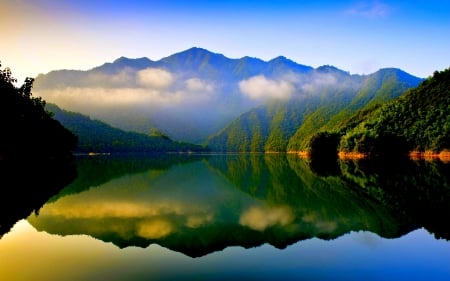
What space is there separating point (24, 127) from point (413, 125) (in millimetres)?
106389

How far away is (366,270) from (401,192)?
20.7 meters

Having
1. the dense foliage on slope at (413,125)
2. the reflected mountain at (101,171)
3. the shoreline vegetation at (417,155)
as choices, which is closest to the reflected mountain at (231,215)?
the reflected mountain at (101,171)

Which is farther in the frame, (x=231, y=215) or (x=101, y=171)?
(x=101, y=171)

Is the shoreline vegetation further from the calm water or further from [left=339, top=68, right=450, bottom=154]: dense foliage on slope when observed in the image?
the calm water

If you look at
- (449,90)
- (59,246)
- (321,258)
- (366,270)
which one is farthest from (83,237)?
(449,90)

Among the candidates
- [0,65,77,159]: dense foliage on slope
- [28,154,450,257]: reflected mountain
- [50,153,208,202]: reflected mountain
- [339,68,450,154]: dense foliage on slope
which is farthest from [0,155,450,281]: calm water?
[339,68,450,154]: dense foliage on slope

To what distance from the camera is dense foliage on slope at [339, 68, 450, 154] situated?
120 m

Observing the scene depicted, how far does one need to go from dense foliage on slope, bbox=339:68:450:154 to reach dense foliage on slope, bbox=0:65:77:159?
81.6m

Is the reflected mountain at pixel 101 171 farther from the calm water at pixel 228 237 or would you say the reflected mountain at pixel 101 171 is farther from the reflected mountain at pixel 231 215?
the calm water at pixel 228 237

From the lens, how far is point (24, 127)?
8412 cm

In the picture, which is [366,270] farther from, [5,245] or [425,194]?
[425,194]

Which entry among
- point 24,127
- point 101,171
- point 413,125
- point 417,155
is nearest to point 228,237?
point 101,171

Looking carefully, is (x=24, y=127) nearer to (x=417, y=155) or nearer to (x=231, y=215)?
(x=231, y=215)

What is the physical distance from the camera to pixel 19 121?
8312 cm
